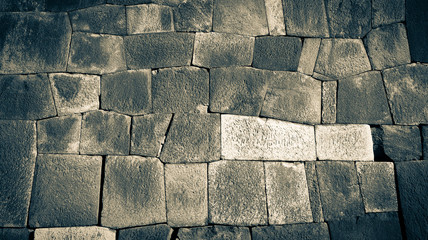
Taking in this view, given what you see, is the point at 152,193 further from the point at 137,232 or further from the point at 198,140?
the point at 198,140

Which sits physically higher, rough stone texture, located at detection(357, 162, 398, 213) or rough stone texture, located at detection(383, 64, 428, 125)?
rough stone texture, located at detection(383, 64, 428, 125)

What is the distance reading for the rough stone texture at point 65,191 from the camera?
205 cm

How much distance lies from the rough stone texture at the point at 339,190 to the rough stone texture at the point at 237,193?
1.98ft

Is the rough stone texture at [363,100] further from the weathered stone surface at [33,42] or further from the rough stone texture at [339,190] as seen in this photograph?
the weathered stone surface at [33,42]

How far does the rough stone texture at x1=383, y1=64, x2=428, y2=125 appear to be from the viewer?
2395 millimetres

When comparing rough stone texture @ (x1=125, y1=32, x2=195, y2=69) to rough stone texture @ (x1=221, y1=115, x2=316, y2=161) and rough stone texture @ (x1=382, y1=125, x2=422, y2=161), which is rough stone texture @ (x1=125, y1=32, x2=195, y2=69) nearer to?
rough stone texture @ (x1=221, y1=115, x2=316, y2=161)

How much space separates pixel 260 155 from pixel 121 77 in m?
1.51

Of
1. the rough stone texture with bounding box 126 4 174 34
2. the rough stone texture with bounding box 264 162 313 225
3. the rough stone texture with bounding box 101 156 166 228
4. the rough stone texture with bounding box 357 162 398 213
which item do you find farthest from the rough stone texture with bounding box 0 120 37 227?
the rough stone texture with bounding box 357 162 398 213

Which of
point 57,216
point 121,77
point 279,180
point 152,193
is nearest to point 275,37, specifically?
point 279,180

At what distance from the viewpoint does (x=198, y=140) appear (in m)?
2.20

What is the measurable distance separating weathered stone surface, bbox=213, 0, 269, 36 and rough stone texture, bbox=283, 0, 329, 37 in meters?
0.25

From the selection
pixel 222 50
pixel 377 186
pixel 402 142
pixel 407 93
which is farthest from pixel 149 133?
pixel 407 93

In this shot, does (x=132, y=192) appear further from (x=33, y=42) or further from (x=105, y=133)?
(x=33, y=42)

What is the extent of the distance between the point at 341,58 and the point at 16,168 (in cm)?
325
